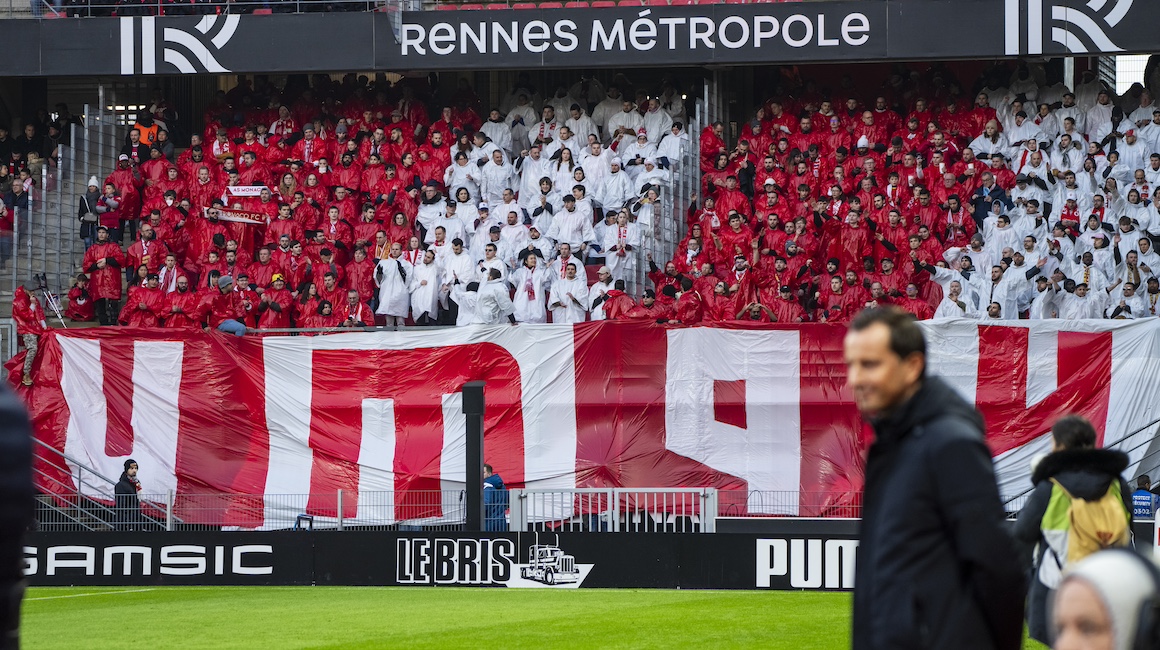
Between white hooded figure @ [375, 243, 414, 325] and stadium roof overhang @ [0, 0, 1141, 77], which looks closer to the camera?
white hooded figure @ [375, 243, 414, 325]

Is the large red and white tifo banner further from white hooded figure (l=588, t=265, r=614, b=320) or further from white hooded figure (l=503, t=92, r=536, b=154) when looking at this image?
white hooded figure (l=503, t=92, r=536, b=154)

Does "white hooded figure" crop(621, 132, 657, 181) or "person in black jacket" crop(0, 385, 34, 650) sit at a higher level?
"white hooded figure" crop(621, 132, 657, 181)

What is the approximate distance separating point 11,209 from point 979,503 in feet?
76.4

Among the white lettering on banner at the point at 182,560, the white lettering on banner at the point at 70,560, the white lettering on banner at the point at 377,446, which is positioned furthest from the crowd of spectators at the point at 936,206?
the white lettering on banner at the point at 70,560

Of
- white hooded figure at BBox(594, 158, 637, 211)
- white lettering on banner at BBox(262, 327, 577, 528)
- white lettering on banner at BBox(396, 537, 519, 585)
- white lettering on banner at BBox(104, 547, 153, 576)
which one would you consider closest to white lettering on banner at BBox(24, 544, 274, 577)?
white lettering on banner at BBox(104, 547, 153, 576)

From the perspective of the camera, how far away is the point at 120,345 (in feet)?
69.5

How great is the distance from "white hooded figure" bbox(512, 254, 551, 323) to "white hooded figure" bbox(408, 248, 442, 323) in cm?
120

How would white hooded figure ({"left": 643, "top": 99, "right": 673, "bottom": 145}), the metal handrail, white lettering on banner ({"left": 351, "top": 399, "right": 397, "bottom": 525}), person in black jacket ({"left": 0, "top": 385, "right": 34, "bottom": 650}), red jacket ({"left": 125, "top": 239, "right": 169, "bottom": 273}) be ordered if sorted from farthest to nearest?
white hooded figure ({"left": 643, "top": 99, "right": 673, "bottom": 145}) < red jacket ({"left": 125, "top": 239, "right": 169, "bottom": 273}) < white lettering on banner ({"left": 351, "top": 399, "right": 397, "bottom": 525}) < the metal handrail < person in black jacket ({"left": 0, "top": 385, "right": 34, "bottom": 650})

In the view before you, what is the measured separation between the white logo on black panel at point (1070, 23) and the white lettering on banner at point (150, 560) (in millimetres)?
13706

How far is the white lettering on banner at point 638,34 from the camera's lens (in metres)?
24.7

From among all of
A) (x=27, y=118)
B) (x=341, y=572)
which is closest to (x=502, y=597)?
(x=341, y=572)

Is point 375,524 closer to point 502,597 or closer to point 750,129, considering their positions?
point 502,597

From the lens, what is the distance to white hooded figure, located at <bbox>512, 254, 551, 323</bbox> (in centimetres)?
2233

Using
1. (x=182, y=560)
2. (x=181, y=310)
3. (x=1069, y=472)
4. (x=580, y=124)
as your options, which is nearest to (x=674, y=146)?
(x=580, y=124)
